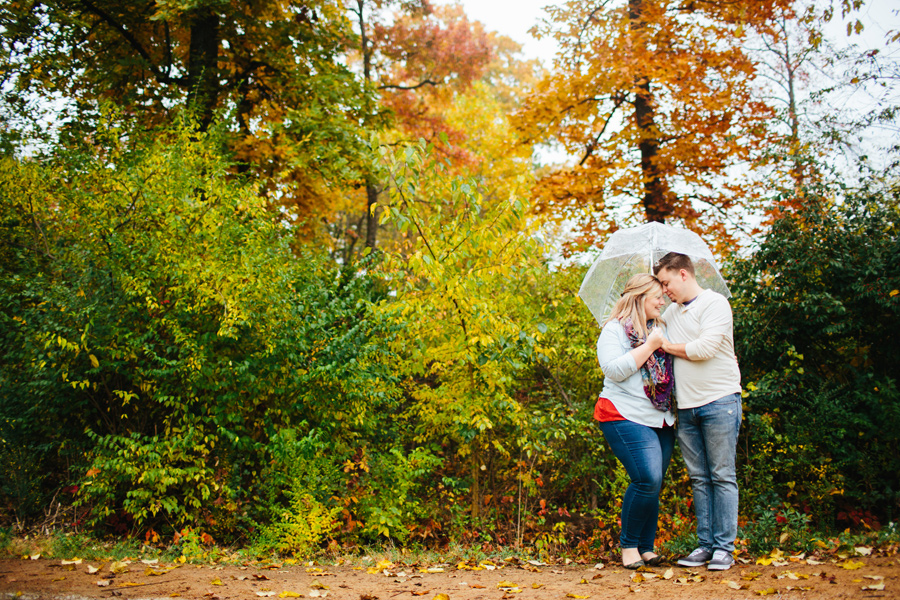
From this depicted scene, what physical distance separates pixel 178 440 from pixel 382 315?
1.93 meters

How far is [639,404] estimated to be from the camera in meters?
3.35

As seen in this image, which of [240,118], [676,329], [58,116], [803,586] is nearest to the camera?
[803,586]

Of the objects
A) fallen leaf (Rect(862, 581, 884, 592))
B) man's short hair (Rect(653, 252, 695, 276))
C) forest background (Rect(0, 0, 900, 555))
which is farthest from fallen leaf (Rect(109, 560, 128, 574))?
fallen leaf (Rect(862, 581, 884, 592))

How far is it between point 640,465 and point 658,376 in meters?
0.53

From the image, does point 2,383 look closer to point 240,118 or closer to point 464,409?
point 464,409

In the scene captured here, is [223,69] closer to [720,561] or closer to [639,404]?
[639,404]

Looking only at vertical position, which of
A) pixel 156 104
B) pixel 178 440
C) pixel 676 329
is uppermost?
pixel 156 104

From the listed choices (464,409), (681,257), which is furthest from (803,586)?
(464,409)

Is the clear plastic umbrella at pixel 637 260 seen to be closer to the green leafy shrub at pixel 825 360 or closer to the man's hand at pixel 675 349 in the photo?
the man's hand at pixel 675 349

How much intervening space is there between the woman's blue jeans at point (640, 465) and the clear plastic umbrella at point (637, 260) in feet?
2.60

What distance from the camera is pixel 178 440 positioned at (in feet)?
15.0

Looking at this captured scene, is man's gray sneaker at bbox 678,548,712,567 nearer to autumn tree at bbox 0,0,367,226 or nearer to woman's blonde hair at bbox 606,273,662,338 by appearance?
woman's blonde hair at bbox 606,273,662,338

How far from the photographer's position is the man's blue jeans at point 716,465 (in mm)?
3256

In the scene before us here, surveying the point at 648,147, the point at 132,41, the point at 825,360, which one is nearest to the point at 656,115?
the point at 648,147
